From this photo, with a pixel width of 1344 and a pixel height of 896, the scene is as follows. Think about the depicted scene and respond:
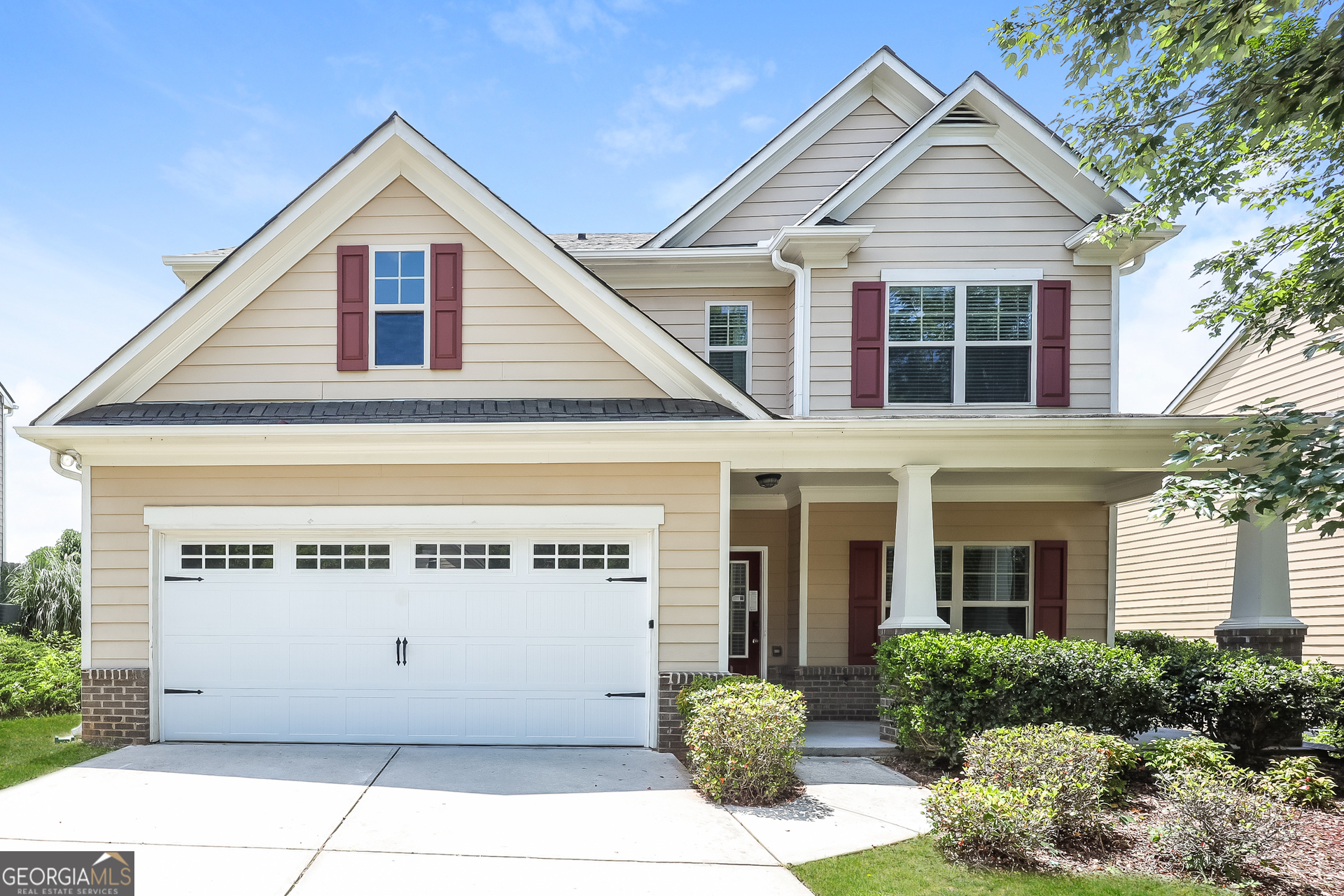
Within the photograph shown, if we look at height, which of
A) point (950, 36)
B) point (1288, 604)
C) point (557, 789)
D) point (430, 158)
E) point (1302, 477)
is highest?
point (950, 36)

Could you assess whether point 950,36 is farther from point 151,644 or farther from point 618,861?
point 151,644

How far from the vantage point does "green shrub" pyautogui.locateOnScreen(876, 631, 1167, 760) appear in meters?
6.93

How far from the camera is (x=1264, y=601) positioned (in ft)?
27.1

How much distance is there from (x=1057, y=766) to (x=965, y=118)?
23.5 ft

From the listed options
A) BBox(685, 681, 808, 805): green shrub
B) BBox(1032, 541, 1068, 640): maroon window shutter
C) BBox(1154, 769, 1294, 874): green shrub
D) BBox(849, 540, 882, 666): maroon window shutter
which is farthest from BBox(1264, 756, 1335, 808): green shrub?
BBox(849, 540, 882, 666): maroon window shutter

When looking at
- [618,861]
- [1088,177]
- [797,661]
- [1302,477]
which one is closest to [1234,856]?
[1302,477]

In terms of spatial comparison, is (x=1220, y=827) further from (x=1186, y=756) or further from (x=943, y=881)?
(x=943, y=881)

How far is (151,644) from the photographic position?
26.1 feet

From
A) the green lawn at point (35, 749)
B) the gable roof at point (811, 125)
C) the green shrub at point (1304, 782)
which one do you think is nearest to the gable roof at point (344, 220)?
the gable roof at point (811, 125)

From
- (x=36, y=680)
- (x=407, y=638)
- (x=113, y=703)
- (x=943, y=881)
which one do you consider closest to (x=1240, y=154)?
(x=943, y=881)

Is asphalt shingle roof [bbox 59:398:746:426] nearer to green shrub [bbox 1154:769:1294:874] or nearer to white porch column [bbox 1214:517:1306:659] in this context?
green shrub [bbox 1154:769:1294:874]

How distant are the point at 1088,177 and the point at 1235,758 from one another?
615 cm

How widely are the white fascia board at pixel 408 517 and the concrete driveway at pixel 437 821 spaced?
214 cm

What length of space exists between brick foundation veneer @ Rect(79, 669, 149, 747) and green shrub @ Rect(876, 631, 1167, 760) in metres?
7.38
